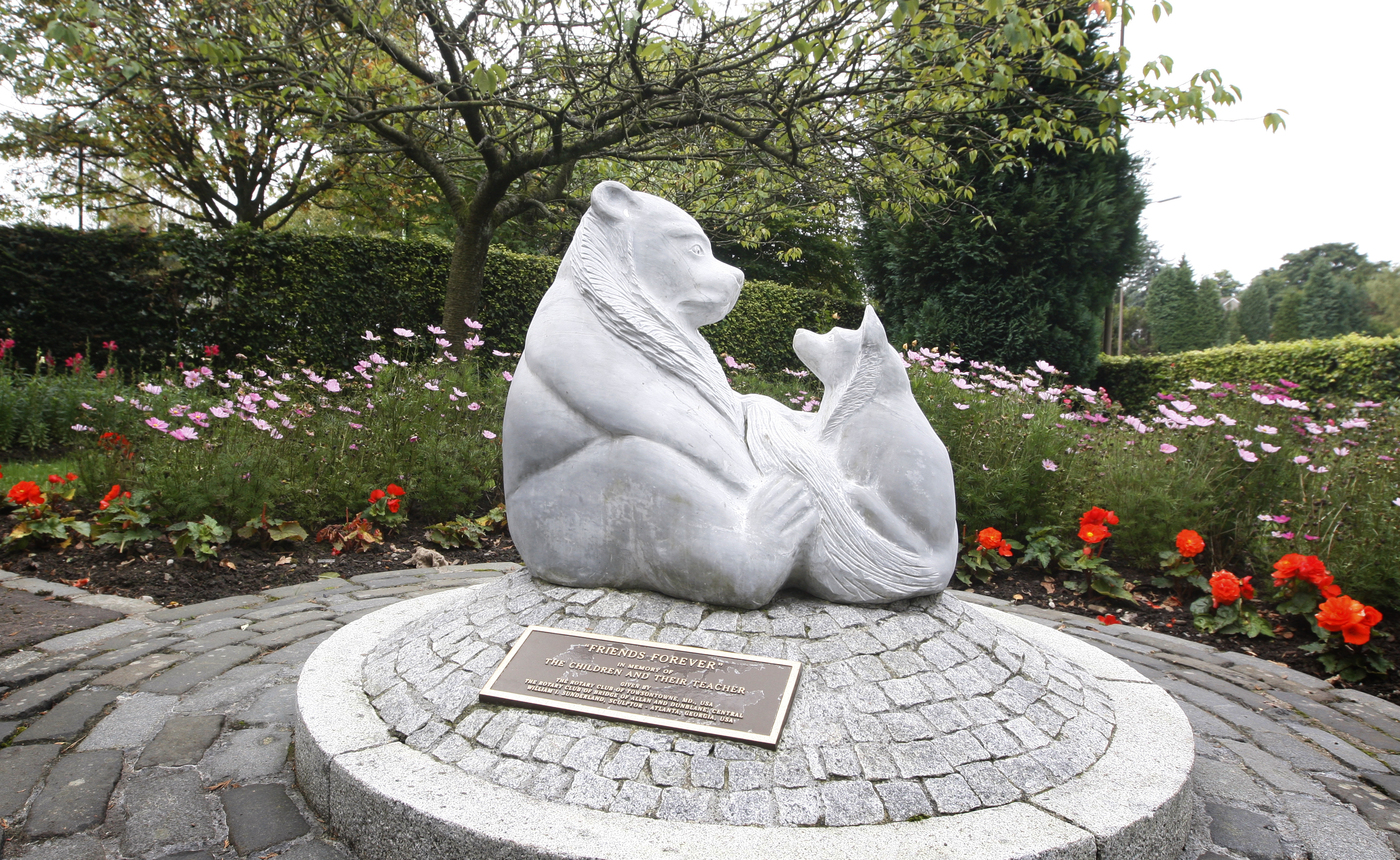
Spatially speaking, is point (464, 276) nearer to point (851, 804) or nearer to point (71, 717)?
point (71, 717)

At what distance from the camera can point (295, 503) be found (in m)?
5.76

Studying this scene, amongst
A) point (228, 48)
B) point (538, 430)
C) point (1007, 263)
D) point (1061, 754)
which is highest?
point (228, 48)

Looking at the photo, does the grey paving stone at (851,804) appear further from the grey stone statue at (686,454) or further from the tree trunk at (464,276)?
the tree trunk at (464,276)

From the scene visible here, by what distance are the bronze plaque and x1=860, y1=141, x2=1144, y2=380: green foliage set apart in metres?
9.23

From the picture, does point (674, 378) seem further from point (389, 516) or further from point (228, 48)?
point (228, 48)

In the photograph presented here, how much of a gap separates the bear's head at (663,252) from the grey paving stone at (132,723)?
8.36ft

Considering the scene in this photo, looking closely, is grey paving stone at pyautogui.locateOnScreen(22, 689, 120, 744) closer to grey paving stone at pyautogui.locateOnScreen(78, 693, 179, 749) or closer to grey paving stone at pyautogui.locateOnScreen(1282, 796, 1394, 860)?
grey paving stone at pyautogui.locateOnScreen(78, 693, 179, 749)

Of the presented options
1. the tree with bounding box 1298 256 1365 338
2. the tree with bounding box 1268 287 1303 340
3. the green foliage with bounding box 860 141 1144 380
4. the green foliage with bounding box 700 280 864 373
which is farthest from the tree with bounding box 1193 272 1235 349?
the green foliage with bounding box 700 280 864 373

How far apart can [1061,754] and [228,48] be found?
276 inches

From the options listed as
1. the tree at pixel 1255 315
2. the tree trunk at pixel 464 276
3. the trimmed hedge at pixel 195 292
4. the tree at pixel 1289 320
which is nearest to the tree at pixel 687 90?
the tree trunk at pixel 464 276

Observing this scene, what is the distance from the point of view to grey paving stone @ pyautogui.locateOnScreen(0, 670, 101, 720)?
3.07 m

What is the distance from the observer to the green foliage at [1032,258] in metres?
11.0

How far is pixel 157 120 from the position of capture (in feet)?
44.4

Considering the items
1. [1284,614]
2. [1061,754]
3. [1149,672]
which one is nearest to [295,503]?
[1061,754]
